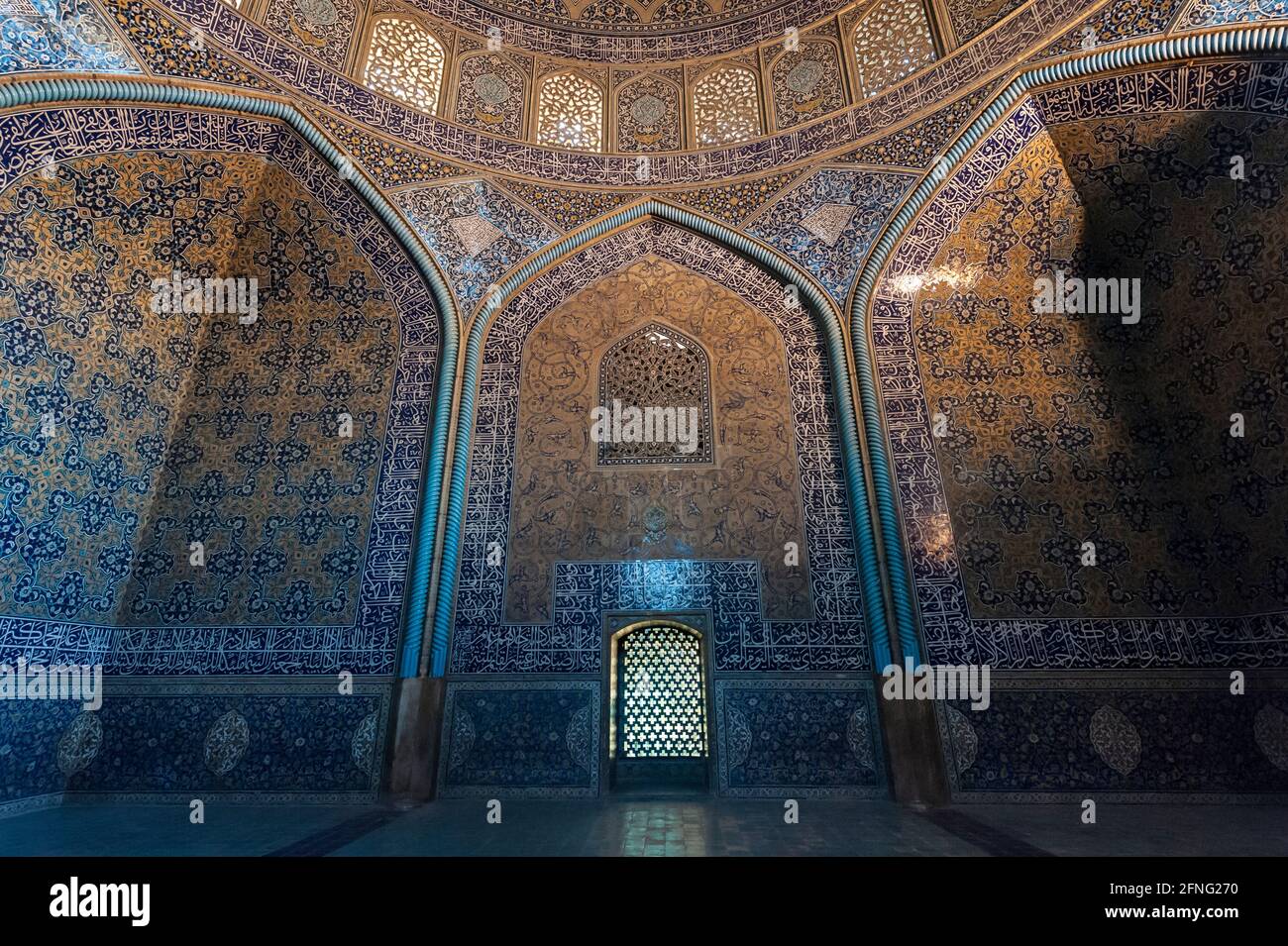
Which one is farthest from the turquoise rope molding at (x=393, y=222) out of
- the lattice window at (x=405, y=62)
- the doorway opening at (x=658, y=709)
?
the doorway opening at (x=658, y=709)

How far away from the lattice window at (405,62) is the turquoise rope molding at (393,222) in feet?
3.41

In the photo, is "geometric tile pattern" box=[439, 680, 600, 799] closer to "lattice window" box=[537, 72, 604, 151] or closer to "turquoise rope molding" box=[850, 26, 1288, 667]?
"turquoise rope molding" box=[850, 26, 1288, 667]

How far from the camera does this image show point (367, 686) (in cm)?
523

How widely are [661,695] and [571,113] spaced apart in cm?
597

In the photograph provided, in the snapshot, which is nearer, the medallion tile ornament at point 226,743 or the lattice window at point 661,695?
the medallion tile ornament at point 226,743

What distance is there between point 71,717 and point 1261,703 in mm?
8607

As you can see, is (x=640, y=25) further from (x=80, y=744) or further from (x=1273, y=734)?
(x=1273, y=734)

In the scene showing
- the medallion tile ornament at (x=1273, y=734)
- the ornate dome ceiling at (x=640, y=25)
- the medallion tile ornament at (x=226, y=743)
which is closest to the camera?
the medallion tile ornament at (x=1273, y=734)

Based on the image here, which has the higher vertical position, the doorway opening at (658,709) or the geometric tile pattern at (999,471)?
the geometric tile pattern at (999,471)

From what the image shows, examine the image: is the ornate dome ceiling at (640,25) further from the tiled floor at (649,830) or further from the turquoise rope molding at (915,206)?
the tiled floor at (649,830)

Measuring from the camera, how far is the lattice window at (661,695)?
17.7 feet

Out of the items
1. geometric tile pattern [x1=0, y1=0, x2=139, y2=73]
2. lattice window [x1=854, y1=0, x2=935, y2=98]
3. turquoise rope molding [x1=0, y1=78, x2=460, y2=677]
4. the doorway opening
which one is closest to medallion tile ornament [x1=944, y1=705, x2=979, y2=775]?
the doorway opening
